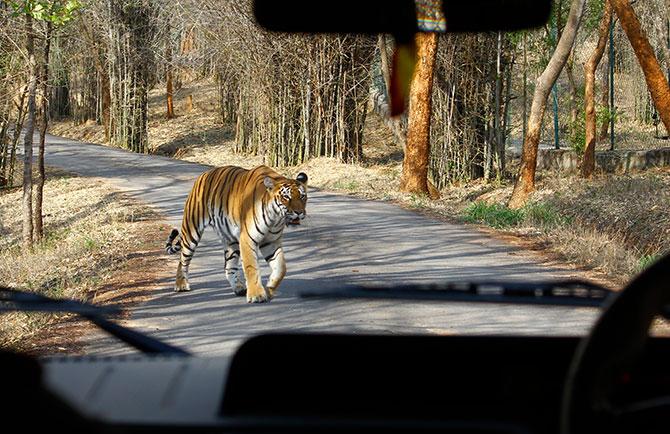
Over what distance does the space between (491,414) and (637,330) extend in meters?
0.39

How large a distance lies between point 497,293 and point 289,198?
303 inches

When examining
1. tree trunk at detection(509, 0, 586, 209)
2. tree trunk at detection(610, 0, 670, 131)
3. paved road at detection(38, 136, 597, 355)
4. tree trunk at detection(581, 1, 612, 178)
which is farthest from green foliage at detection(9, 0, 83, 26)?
tree trunk at detection(581, 1, 612, 178)

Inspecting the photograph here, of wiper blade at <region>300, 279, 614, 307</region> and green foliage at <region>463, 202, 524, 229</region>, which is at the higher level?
wiper blade at <region>300, 279, 614, 307</region>

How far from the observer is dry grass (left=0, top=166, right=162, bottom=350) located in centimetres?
987

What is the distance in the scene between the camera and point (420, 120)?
20891mm

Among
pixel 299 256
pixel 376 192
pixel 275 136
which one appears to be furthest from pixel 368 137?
pixel 299 256

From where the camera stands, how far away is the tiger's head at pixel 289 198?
9.84 metres

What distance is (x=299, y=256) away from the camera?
42.8 ft

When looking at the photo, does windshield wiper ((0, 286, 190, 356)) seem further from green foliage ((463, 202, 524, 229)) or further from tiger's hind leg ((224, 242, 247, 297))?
green foliage ((463, 202, 524, 229))

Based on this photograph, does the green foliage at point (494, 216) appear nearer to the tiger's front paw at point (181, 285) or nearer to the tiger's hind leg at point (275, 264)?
the tiger's front paw at point (181, 285)

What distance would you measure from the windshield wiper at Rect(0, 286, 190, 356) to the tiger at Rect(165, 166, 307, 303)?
7.41m

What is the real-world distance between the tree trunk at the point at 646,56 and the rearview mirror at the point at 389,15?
41.1ft

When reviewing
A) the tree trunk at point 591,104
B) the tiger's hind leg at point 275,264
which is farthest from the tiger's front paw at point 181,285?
the tree trunk at point 591,104

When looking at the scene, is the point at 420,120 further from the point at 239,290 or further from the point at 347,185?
the point at 239,290
